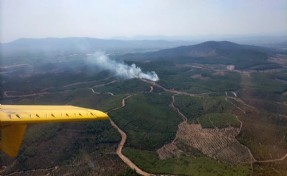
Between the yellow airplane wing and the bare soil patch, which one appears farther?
the bare soil patch

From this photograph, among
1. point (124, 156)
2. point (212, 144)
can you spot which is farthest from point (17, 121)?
point (212, 144)

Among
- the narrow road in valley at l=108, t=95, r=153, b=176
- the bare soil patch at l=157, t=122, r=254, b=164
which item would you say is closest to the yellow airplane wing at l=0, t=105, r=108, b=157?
the narrow road in valley at l=108, t=95, r=153, b=176

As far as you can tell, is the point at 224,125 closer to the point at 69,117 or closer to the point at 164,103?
the point at 164,103

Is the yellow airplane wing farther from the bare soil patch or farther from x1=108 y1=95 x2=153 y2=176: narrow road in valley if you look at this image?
the bare soil patch

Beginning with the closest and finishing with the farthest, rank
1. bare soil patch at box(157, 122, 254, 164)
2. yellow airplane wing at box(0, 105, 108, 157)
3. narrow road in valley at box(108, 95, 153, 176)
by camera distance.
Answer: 1. yellow airplane wing at box(0, 105, 108, 157)
2. narrow road in valley at box(108, 95, 153, 176)
3. bare soil patch at box(157, 122, 254, 164)

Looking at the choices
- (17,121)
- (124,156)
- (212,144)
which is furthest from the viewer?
(212,144)

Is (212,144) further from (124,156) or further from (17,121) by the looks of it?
(17,121)

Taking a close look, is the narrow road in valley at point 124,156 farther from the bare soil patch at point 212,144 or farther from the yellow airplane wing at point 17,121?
the yellow airplane wing at point 17,121

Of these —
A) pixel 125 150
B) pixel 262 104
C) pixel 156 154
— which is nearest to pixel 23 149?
pixel 125 150

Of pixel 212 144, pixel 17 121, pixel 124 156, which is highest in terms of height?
pixel 17 121

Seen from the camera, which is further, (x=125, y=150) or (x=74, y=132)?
(x=74, y=132)

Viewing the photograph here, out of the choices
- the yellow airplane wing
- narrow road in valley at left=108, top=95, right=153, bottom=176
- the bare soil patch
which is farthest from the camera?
the bare soil patch
